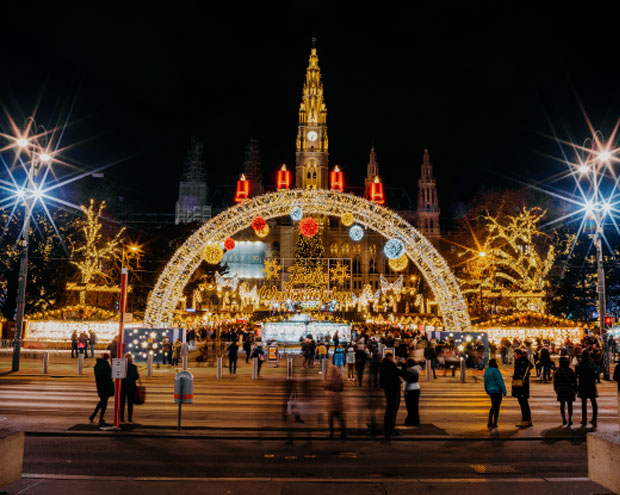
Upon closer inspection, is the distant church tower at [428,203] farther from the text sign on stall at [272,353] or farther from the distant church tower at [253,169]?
the text sign on stall at [272,353]

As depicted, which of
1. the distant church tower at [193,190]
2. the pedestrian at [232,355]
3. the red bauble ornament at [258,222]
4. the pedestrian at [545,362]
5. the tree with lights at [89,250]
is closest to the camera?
the pedestrian at [545,362]

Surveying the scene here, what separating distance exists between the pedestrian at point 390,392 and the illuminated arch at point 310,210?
15975 millimetres

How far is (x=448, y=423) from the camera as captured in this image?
39.4ft

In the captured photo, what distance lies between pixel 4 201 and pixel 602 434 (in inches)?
1453

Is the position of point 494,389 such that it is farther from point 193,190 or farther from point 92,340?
point 193,190

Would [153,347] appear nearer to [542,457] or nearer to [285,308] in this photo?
[542,457]

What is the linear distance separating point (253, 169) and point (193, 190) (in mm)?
14755

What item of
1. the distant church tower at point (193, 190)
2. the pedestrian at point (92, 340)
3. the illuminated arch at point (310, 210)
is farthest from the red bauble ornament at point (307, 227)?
the distant church tower at point (193, 190)

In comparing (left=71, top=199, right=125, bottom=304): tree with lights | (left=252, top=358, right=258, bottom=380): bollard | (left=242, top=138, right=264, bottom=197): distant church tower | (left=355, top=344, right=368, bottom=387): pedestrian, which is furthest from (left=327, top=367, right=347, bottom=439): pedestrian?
(left=242, top=138, right=264, bottom=197): distant church tower

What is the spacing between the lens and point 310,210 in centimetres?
2831

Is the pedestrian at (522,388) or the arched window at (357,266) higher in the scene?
the arched window at (357,266)

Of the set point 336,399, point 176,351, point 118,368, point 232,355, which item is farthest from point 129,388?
point 176,351

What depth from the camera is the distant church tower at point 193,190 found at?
4031 inches

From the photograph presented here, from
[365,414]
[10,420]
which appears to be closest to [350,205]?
[365,414]
